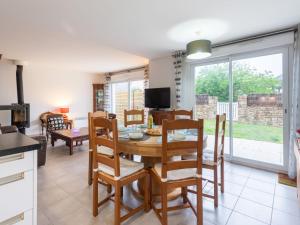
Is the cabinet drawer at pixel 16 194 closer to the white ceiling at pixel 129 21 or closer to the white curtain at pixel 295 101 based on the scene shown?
the white ceiling at pixel 129 21

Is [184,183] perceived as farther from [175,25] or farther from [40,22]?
[40,22]

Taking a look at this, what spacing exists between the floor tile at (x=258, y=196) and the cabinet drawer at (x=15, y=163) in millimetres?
2351

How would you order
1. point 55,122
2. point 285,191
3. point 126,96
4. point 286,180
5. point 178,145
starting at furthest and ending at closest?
point 126,96 → point 55,122 → point 286,180 → point 285,191 → point 178,145

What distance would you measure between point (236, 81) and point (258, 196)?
210 cm

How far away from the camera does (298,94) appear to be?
2660mm

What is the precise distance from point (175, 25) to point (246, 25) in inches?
42.9

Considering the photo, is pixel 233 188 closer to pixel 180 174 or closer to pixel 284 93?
pixel 180 174

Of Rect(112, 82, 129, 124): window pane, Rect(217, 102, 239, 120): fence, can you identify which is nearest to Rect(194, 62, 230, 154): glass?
Rect(217, 102, 239, 120): fence

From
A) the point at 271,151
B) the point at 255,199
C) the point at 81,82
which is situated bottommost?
the point at 255,199

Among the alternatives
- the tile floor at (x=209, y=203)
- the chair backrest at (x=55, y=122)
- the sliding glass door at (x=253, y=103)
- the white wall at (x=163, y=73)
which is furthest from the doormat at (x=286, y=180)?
the chair backrest at (x=55, y=122)

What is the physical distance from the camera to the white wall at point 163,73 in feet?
14.3

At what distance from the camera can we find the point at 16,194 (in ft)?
3.47

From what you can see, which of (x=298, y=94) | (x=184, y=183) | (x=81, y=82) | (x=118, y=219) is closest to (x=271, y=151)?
(x=298, y=94)

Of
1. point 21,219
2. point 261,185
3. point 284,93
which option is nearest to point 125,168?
point 21,219
